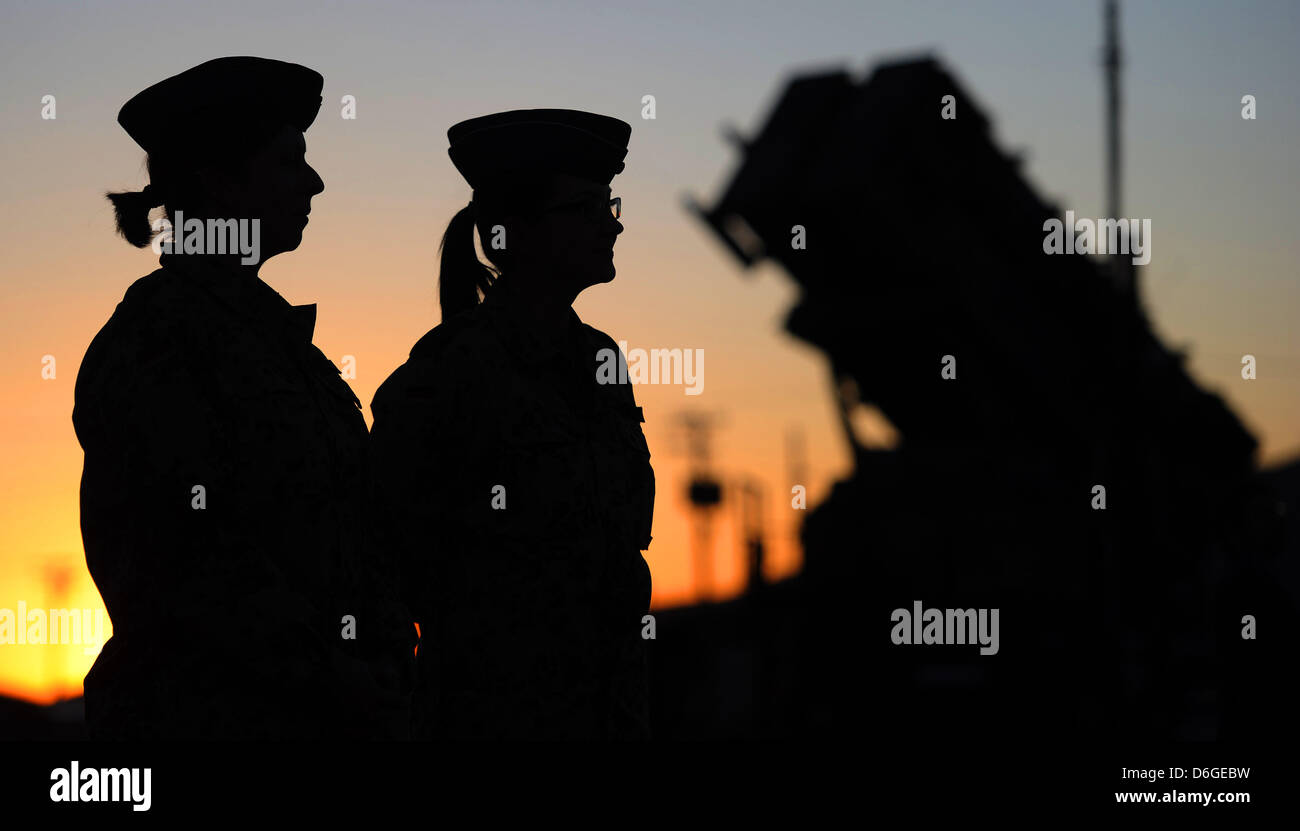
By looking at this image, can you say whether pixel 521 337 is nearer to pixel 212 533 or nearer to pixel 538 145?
pixel 538 145

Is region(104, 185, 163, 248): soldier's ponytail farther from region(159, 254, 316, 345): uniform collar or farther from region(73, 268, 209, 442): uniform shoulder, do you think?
region(73, 268, 209, 442): uniform shoulder

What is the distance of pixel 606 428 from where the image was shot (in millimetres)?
3209

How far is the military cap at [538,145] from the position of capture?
3.24m

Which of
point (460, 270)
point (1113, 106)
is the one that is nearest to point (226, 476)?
point (460, 270)

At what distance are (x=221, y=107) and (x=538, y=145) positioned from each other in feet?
2.83

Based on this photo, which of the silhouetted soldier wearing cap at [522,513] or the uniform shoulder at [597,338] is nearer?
the silhouetted soldier wearing cap at [522,513]

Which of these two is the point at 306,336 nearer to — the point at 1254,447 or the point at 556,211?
the point at 556,211

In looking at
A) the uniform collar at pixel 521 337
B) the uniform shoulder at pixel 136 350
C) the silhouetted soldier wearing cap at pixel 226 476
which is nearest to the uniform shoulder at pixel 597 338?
the uniform collar at pixel 521 337

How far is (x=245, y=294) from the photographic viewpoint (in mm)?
2465

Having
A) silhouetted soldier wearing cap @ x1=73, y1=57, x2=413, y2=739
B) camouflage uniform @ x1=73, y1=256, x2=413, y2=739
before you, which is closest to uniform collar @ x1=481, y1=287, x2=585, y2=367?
silhouetted soldier wearing cap @ x1=73, y1=57, x2=413, y2=739

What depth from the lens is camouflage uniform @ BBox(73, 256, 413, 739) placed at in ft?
7.23

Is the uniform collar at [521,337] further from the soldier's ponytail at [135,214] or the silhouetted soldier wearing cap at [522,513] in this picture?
the soldier's ponytail at [135,214]
